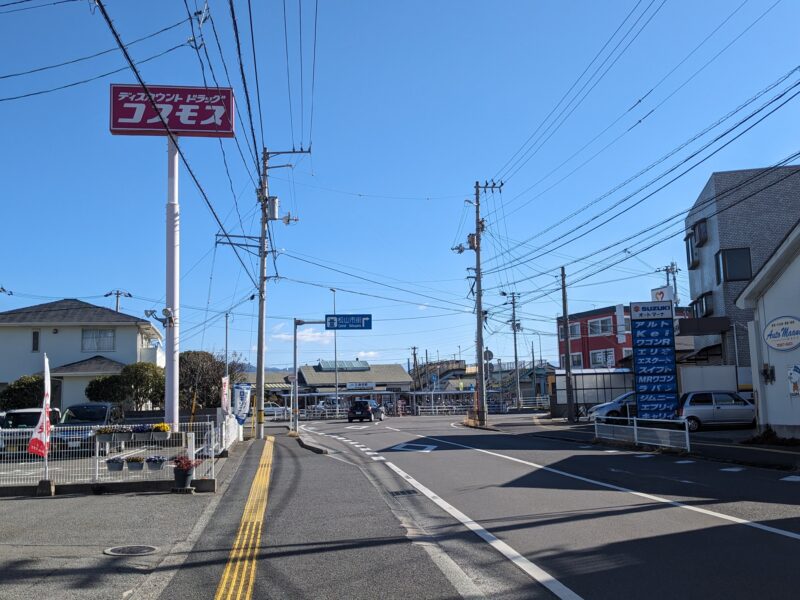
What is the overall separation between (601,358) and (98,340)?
4818 cm

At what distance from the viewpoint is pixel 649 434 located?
21.4 m

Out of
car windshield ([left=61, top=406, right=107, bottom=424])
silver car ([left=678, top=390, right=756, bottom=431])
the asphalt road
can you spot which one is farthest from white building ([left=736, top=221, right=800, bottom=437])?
car windshield ([left=61, top=406, right=107, bottom=424])

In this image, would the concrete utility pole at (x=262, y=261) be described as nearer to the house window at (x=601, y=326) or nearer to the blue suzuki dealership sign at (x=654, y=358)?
the blue suzuki dealership sign at (x=654, y=358)

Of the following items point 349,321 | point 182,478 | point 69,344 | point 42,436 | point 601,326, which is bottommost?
point 182,478

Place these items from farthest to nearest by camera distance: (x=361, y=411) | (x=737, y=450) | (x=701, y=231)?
1. (x=361, y=411)
2. (x=701, y=231)
3. (x=737, y=450)

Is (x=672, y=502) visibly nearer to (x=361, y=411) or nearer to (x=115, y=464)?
(x=115, y=464)

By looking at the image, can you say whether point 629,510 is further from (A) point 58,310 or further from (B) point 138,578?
(A) point 58,310

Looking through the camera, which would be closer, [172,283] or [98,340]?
[172,283]

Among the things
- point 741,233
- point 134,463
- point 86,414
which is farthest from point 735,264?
point 134,463

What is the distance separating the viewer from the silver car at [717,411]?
2772 centimetres

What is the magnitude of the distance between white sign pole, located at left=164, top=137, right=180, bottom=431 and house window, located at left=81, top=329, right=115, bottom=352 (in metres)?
14.8

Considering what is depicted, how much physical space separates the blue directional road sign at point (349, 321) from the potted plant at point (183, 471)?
24595mm

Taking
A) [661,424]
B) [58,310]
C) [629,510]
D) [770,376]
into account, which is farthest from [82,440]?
[58,310]

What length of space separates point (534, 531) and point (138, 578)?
4922mm
